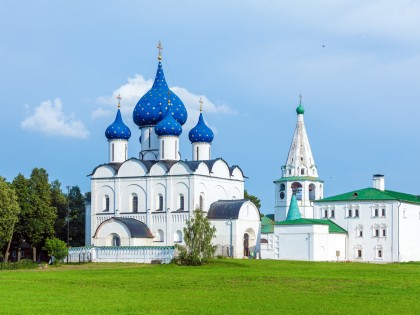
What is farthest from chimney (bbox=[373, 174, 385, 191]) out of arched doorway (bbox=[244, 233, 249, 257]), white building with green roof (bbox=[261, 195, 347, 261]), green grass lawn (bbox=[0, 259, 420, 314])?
green grass lawn (bbox=[0, 259, 420, 314])

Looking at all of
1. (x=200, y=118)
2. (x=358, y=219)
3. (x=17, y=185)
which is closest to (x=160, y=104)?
(x=200, y=118)

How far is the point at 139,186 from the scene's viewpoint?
63.8m

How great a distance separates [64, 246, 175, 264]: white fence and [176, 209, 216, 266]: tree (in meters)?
3.65

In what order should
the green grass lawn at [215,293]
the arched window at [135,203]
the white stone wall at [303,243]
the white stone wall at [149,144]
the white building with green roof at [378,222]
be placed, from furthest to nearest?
1. the white stone wall at [149,144]
2. the arched window at [135,203]
3. the white building with green roof at [378,222]
4. the white stone wall at [303,243]
5. the green grass lawn at [215,293]

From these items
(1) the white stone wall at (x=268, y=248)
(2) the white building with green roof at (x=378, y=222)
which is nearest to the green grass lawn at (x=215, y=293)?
(1) the white stone wall at (x=268, y=248)

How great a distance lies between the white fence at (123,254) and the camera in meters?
55.1

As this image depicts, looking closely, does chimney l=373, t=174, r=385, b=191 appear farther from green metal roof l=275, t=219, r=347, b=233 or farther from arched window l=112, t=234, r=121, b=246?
arched window l=112, t=234, r=121, b=246

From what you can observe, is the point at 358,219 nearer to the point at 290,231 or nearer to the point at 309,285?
the point at 290,231

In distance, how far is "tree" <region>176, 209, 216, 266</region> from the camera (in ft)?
163

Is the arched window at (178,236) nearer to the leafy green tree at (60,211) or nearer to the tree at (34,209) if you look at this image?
the tree at (34,209)

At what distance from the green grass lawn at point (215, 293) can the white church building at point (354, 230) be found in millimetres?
22294

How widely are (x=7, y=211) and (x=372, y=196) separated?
89.5 feet

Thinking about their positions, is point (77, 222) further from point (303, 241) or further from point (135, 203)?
point (303, 241)

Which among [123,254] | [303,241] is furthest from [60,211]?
[303,241]
